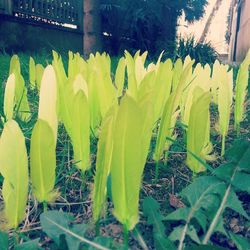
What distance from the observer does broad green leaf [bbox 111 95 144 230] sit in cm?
48

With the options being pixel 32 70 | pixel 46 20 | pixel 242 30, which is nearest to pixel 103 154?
pixel 32 70

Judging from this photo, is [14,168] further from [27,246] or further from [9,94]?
[9,94]

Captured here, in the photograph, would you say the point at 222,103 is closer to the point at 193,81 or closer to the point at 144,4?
the point at 193,81

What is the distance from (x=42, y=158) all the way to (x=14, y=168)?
0.16 ft

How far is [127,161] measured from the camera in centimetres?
51

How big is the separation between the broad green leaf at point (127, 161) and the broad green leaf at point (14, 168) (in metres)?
0.14

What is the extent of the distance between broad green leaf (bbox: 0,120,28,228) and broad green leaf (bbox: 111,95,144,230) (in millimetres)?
141

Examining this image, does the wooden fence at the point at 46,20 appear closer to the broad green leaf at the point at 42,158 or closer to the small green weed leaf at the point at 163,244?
the broad green leaf at the point at 42,158

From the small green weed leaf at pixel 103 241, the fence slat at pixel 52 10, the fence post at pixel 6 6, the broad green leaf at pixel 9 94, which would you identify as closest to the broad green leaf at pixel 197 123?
the small green weed leaf at pixel 103 241

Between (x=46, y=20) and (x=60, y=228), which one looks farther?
(x=46, y=20)

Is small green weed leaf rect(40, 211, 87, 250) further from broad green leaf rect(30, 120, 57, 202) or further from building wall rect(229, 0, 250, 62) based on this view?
building wall rect(229, 0, 250, 62)

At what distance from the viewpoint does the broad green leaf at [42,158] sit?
54 centimetres

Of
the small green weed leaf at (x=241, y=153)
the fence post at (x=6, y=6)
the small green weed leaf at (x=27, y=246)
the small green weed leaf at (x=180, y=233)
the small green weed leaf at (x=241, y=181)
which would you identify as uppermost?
the fence post at (x=6, y=6)

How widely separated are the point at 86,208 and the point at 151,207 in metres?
0.19
